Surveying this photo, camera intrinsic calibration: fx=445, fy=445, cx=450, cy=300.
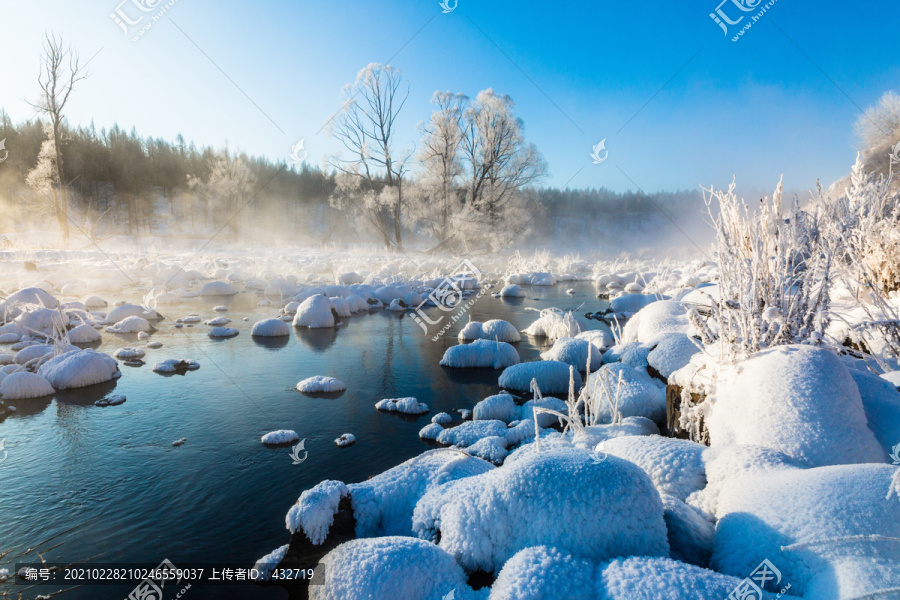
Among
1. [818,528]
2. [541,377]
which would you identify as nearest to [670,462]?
[818,528]

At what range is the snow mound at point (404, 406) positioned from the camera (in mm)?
5559

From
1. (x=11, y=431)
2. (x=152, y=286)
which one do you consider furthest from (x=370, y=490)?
(x=152, y=286)

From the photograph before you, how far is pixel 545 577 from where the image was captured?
1.98 m

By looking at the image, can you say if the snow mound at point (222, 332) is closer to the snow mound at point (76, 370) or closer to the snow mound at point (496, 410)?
the snow mound at point (76, 370)

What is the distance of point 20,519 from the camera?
3.39m

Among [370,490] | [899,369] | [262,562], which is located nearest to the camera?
[262,562]

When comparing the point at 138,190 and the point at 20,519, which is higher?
the point at 138,190

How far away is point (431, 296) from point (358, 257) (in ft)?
35.8

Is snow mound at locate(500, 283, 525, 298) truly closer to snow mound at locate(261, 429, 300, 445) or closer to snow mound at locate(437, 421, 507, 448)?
snow mound at locate(437, 421, 507, 448)

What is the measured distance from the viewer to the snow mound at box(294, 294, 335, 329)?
1004 cm

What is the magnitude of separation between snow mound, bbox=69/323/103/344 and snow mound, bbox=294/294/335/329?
3580 mm

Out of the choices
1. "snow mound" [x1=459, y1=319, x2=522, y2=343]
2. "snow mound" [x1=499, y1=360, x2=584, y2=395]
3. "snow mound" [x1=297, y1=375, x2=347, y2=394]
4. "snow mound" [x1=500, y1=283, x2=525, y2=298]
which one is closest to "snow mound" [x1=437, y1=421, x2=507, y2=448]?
"snow mound" [x1=499, y1=360, x2=584, y2=395]

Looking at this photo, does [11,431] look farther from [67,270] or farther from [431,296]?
[67,270]

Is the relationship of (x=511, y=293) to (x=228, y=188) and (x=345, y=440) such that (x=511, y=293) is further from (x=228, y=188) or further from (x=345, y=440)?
(x=228, y=188)
